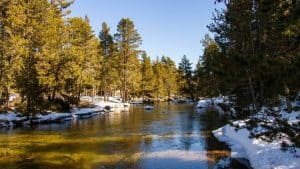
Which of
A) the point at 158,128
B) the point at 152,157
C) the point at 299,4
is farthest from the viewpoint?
the point at 158,128

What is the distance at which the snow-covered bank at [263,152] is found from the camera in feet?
47.6

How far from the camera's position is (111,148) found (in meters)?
24.0

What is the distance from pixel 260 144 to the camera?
18625mm

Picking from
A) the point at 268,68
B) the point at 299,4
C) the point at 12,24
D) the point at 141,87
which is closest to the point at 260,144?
the point at 268,68

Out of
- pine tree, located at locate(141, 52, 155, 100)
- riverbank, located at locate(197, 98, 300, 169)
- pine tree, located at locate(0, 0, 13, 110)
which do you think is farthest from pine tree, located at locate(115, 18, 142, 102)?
riverbank, located at locate(197, 98, 300, 169)

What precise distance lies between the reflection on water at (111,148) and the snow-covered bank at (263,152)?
101 centimetres

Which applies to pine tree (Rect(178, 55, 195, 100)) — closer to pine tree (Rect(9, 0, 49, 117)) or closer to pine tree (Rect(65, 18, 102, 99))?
pine tree (Rect(65, 18, 102, 99))

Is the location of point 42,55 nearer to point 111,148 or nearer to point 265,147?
point 111,148

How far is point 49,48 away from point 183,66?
67.8 metres

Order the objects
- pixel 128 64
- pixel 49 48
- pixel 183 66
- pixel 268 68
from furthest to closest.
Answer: pixel 183 66
pixel 128 64
pixel 49 48
pixel 268 68

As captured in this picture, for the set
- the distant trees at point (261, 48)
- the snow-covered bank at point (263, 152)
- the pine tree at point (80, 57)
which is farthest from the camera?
the pine tree at point (80, 57)

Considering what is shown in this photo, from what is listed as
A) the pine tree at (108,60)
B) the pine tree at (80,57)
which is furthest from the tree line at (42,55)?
the pine tree at (108,60)

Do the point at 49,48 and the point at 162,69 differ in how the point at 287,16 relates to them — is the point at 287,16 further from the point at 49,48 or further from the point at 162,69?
the point at 162,69

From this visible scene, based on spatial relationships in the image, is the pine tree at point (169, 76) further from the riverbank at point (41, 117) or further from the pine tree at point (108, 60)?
the riverbank at point (41, 117)
